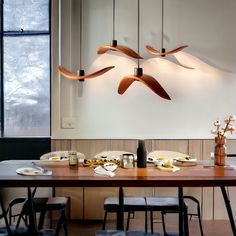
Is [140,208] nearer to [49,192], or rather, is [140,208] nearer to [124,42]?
[49,192]

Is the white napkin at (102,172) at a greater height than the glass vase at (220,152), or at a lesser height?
lesser

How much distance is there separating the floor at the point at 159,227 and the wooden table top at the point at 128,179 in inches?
57.2

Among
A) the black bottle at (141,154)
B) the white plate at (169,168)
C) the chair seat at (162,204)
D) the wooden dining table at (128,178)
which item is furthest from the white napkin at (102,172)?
the chair seat at (162,204)

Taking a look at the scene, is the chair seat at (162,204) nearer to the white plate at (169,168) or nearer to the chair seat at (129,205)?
the chair seat at (129,205)

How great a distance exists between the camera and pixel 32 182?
2.10 meters

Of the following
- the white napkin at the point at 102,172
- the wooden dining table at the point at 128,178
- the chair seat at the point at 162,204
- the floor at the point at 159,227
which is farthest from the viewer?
the floor at the point at 159,227

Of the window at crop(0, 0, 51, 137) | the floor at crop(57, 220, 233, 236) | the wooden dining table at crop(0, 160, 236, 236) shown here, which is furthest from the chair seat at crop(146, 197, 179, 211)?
the window at crop(0, 0, 51, 137)

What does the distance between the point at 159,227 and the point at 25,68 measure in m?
2.74

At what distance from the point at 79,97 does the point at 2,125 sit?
1.15m

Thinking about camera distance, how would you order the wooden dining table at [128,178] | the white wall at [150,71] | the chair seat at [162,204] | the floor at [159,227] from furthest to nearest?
the white wall at [150,71] < the floor at [159,227] < the chair seat at [162,204] < the wooden dining table at [128,178]

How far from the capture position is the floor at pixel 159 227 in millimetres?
3508

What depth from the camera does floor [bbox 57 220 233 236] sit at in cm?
351

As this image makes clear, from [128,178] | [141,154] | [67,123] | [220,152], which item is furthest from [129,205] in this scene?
[67,123]

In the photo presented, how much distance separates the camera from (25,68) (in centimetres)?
418
